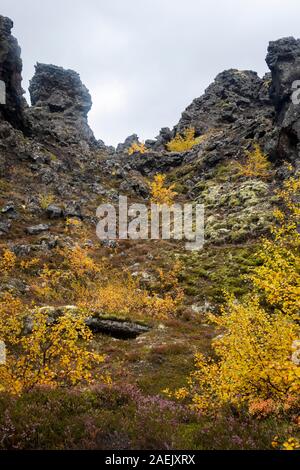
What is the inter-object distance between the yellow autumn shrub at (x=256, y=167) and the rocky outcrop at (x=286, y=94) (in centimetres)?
239

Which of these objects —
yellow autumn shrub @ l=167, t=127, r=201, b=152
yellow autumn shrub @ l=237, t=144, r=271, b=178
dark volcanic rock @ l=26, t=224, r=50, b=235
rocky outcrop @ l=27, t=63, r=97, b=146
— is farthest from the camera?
rocky outcrop @ l=27, t=63, r=97, b=146

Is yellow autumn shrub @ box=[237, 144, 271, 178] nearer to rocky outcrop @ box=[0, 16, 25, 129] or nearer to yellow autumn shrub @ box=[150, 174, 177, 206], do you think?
yellow autumn shrub @ box=[150, 174, 177, 206]

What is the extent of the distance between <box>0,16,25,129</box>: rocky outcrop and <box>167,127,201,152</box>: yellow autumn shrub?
38385 mm

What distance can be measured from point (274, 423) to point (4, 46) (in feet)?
233

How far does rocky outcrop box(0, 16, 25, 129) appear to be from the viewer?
211ft

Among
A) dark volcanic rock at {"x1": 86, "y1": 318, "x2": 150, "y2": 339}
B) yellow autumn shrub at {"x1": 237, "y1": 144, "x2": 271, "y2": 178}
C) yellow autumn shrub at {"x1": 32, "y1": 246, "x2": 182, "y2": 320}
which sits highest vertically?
yellow autumn shrub at {"x1": 237, "y1": 144, "x2": 271, "y2": 178}

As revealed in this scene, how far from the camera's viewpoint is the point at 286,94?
67.9 m

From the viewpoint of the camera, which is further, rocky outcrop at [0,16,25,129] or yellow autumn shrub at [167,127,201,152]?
yellow autumn shrub at [167,127,201,152]

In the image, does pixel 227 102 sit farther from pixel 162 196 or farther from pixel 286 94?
pixel 162 196

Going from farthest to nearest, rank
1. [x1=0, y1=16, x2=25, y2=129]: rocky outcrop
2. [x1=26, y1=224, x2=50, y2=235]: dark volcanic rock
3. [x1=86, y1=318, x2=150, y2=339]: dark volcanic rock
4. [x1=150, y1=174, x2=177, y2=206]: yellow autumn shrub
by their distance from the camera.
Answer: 1. [x1=0, y1=16, x2=25, y2=129]: rocky outcrop
2. [x1=150, y1=174, x2=177, y2=206]: yellow autumn shrub
3. [x1=26, y1=224, x2=50, y2=235]: dark volcanic rock
4. [x1=86, y1=318, x2=150, y2=339]: dark volcanic rock

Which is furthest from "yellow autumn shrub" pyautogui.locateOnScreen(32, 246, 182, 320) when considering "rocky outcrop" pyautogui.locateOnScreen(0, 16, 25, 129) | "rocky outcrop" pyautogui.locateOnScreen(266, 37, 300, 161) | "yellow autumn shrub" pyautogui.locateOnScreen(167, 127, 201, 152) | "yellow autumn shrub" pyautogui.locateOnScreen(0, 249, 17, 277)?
"yellow autumn shrub" pyautogui.locateOnScreen(167, 127, 201, 152)

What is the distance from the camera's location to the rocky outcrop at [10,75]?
6438 cm

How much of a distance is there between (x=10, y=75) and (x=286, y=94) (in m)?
48.1

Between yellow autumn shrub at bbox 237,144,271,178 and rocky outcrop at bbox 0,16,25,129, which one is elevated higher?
rocky outcrop at bbox 0,16,25,129
